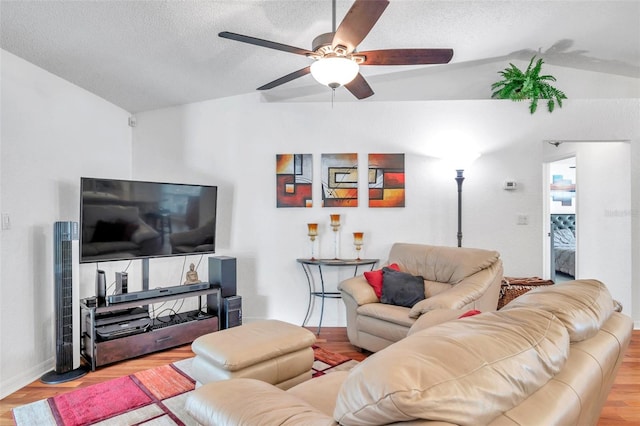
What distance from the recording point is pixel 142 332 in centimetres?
315

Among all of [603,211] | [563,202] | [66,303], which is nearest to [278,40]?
[66,303]

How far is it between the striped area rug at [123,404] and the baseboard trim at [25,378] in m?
0.34

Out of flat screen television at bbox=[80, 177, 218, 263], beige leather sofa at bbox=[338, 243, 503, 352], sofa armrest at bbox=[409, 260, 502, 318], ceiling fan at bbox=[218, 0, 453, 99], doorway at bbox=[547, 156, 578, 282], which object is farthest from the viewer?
doorway at bbox=[547, 156, 578, 282]

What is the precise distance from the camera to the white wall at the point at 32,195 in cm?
262

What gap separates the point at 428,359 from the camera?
735 mm

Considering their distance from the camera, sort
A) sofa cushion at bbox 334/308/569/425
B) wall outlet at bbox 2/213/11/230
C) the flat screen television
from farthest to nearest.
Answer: the flat screen television < wall outlet at bbox 2/213/11/230 < sofa cushion at bbox 334/308/569/425

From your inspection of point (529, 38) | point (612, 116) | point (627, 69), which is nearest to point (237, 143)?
point (529, 38)

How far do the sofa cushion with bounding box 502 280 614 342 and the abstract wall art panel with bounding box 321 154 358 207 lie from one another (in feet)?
9.29

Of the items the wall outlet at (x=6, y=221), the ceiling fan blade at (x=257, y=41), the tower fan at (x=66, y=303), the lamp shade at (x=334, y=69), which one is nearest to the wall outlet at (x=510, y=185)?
the lamp shade at (x=334, y=69)

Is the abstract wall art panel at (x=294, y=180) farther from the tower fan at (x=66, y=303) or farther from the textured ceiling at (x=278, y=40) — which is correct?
the tower fan at (x=66, y=303)

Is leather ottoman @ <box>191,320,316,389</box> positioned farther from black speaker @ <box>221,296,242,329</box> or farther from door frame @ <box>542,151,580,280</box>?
door frame @ <box>542,151,580,280</box>

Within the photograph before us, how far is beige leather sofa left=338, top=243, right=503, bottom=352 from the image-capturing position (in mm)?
2883

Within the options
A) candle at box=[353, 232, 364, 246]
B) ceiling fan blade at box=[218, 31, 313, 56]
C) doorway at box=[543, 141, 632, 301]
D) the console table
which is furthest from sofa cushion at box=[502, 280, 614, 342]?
doorway at box=[543, 141, 632, 301]

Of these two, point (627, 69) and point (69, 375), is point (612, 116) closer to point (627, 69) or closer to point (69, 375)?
point (627, 69)
